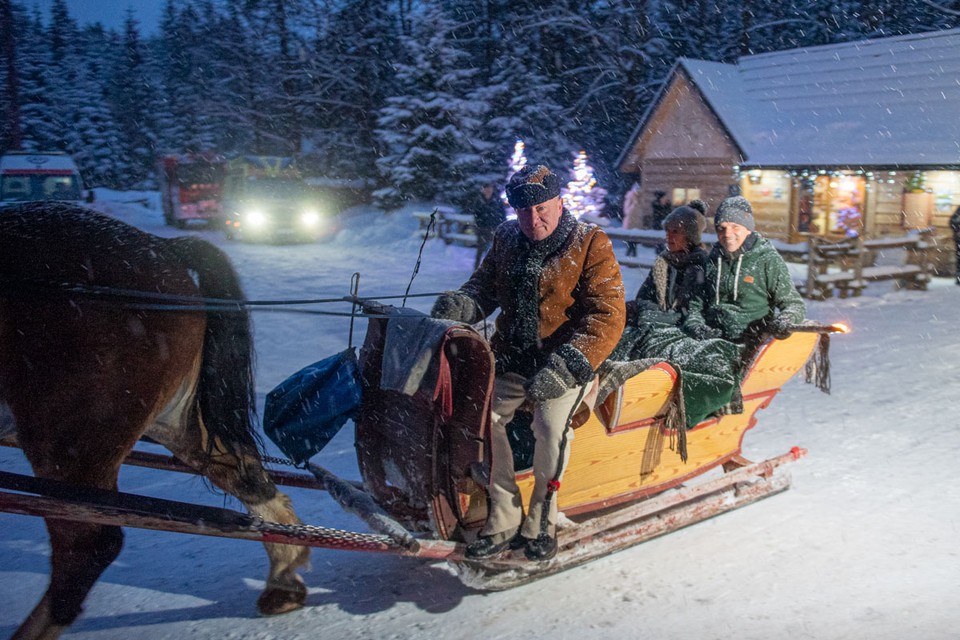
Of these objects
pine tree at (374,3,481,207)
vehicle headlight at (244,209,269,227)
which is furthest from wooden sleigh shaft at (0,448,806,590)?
pine tree at (374,3,481,207)

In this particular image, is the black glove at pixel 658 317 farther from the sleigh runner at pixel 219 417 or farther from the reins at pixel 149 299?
the reins at pixel 149 299

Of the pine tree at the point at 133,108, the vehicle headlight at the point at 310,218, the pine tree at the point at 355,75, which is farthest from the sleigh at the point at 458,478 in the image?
the pine tree at the point at 133,108

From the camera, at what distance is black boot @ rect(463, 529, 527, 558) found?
142 inches

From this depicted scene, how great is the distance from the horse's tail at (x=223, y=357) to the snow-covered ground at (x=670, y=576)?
80cm

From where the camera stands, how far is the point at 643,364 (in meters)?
4.22

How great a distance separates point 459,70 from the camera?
86.0 ft

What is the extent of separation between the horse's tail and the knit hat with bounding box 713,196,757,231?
307 cm

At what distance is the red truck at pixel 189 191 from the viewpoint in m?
30.2

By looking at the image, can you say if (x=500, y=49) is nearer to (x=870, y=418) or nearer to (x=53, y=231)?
(x=870, y=418)

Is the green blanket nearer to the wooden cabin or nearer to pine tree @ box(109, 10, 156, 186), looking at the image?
the wooden cabin

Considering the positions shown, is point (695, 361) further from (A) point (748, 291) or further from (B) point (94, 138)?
(B) point (94, 138)

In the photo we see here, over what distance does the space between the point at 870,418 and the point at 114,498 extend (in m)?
5.78

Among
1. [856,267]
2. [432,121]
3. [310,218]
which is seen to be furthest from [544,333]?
[432,121]

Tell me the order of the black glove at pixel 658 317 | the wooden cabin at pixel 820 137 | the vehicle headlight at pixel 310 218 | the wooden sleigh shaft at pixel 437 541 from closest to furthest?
the wooden sleigh shaft at pixel 437 541 → the black glove at pixel 658 317 → the wooden cabin at pixel 820 137 → the vehicle headlight at pixel 310 218
